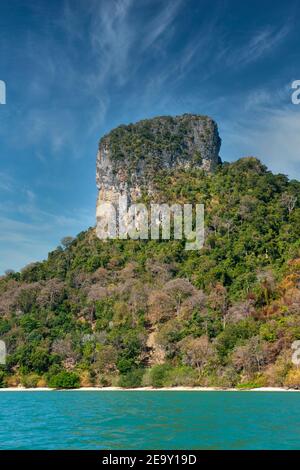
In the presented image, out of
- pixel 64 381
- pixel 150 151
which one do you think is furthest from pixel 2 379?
pixel 150 151

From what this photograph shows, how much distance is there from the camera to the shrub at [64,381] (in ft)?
202

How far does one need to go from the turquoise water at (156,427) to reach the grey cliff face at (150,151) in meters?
72.0

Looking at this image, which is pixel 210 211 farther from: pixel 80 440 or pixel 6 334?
pixel 80 440

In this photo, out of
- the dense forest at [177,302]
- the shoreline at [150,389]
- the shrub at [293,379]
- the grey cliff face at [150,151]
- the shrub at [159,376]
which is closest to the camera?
the shrub at [293,379]

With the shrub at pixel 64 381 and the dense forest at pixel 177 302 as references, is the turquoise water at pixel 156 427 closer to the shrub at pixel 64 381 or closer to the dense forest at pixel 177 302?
the dense forest at pixel 177 302

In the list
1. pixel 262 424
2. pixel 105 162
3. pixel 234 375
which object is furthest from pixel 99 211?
pixel 262 424

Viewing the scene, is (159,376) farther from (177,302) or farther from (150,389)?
(177,302)

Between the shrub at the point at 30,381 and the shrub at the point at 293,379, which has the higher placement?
the shrub at the point at 293,379

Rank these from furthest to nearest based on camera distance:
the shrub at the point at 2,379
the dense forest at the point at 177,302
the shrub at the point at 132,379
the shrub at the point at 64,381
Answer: the shrub at the point at 2,379
the shrub at the point at 64,381
the shrub at the point at 132,379
the dense forest at the point at 177,302

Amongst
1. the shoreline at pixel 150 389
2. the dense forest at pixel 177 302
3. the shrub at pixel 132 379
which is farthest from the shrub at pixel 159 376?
the shrub at pixel 132 379

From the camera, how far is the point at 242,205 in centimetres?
8888

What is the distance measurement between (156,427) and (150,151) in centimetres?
8661

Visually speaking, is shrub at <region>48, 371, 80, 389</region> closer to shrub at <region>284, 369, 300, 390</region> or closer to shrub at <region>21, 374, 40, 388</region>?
shrub at <region>21, 374, 40, 388</region>

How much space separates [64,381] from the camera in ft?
202
